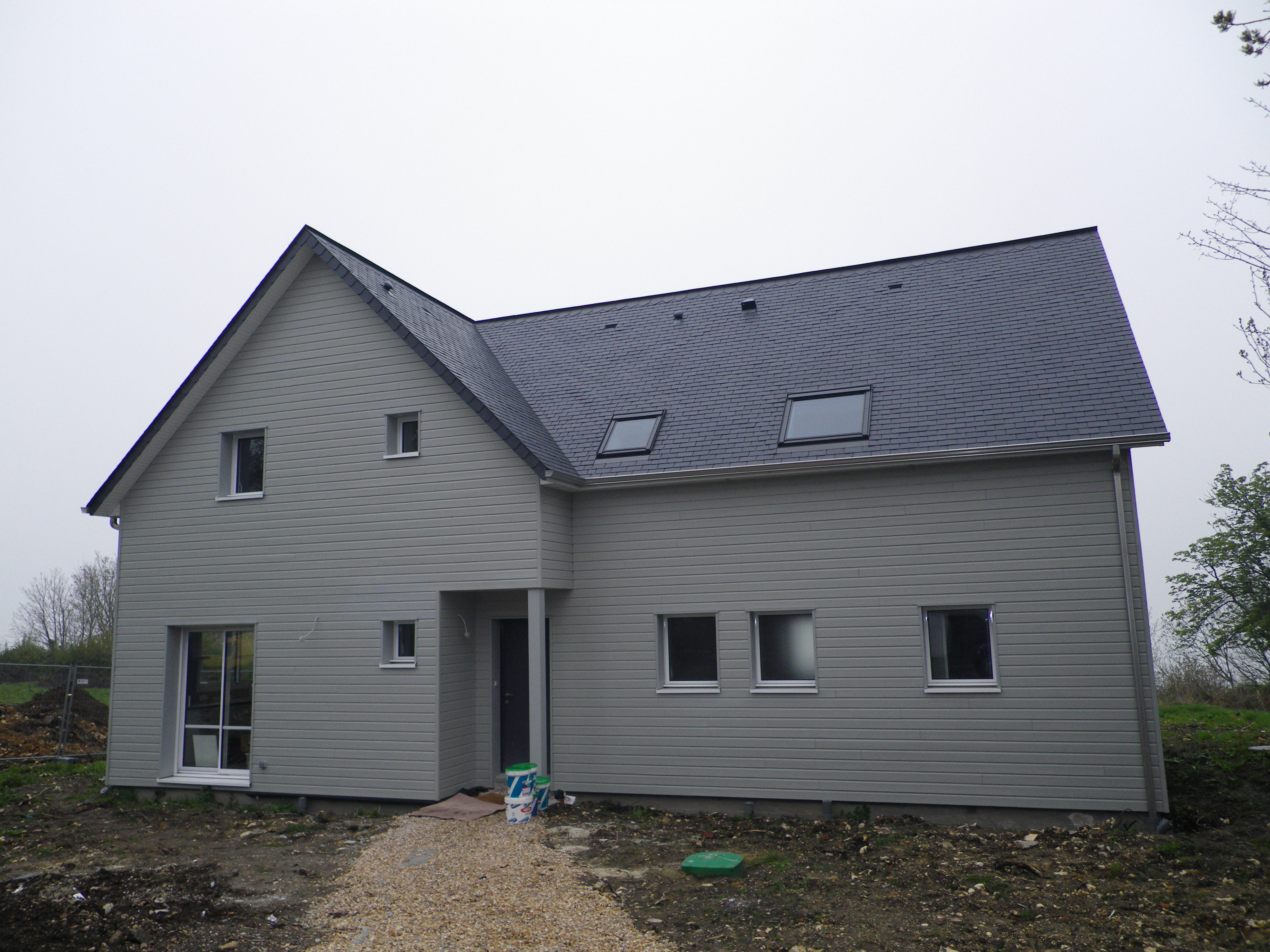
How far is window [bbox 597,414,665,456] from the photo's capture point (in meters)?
12.4

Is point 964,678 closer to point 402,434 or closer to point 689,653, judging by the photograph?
point 689,653

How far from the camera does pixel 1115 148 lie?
1125cm

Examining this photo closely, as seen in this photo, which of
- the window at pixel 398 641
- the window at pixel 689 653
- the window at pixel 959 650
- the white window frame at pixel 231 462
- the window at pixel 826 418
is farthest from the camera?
the white window frame at pixel 231 462

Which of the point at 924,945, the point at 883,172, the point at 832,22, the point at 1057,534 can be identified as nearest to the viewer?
the point at 924,945

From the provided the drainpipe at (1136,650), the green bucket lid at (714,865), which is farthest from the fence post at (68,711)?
the drainpipe at (1136,650)

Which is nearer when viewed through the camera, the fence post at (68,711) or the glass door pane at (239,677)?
the glass door pane at (239,677)

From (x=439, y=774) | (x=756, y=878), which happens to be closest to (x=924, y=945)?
(x=756, y=878)

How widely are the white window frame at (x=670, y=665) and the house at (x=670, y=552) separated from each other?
0.05 meters

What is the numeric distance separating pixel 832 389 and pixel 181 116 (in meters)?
18.9

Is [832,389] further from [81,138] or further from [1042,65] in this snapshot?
[81,138]

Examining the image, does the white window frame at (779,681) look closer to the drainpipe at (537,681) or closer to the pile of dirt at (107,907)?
the drainpipe at (537,681)

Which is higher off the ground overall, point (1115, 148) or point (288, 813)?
point (1115, 148)

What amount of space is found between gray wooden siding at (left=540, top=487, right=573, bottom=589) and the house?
0.20ft

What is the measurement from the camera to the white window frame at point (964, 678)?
400 inches
